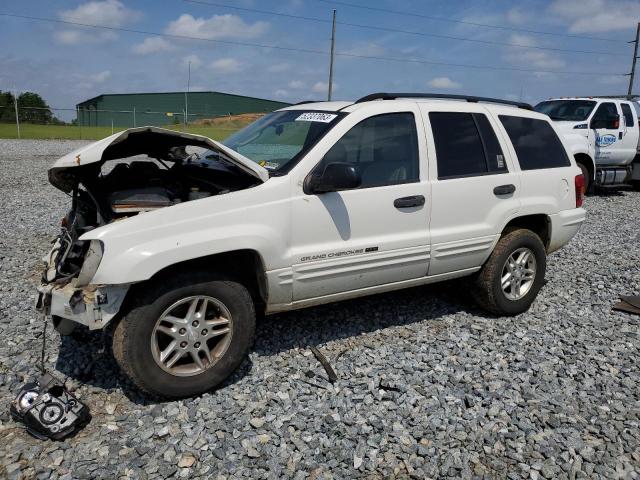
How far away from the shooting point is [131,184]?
394 centimetres

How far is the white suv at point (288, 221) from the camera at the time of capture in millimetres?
3201

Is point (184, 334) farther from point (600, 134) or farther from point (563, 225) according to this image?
point (600, 134)

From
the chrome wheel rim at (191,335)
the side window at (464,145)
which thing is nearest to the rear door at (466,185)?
the side window at (464,145)

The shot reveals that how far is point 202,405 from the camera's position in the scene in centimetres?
340

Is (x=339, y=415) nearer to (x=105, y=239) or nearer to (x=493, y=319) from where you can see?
(x=105, y=239)

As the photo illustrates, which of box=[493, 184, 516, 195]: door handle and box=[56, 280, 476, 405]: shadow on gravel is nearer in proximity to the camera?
box=[56, 280, 476, 405]: shadow on gravel

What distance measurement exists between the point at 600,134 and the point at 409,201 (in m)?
11.1

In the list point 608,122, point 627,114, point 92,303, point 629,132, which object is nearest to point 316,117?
point 92,303

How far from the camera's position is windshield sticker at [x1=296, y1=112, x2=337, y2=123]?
403cm

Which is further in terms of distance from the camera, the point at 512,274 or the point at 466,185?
the point at 512,274

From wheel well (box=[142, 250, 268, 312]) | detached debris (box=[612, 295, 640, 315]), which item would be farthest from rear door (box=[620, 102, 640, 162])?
wheel well (box=[142, 250, 268, 312])

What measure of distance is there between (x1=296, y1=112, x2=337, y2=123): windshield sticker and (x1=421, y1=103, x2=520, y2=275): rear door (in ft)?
2.71

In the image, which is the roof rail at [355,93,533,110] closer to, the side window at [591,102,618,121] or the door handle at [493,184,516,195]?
the door handle at [493,184,516,195]

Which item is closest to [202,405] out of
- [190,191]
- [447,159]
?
[190,191]
